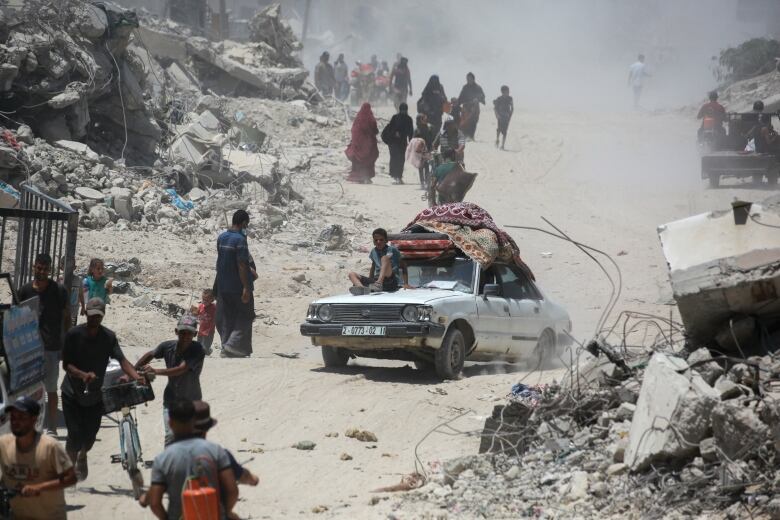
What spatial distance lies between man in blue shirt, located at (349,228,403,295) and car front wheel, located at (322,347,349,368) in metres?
0.67

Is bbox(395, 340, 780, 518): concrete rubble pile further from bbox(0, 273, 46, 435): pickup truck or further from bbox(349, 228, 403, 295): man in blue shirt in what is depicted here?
bbox(349, 228, 403, 295): man in blue shirt

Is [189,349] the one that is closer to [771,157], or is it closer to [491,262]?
[491,262]

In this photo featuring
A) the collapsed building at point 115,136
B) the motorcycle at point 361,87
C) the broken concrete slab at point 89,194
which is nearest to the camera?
the broken concrete slab at point 89,194

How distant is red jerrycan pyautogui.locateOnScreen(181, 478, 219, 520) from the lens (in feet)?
17.1

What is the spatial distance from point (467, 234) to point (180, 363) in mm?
5246

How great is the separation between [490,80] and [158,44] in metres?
28.4

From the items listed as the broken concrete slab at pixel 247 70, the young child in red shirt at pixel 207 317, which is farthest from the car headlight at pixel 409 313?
the broken concrete slab at pixel 247 70

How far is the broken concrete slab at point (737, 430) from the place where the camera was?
7023 mm

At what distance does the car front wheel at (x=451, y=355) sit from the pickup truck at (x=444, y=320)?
0.01 meters

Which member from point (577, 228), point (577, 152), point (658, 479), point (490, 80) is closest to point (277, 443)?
point (658, 479)

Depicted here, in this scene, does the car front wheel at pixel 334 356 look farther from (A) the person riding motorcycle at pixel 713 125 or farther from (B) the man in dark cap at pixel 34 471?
(A) the person riding motorcycle at pixel 713 125

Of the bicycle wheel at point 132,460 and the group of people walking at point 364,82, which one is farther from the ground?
the group of people walking at point 364,82

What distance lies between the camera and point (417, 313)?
11.7 m

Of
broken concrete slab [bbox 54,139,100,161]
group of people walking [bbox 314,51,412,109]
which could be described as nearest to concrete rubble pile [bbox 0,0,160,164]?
broken concrete slab [bbox 54,139,100,161]
